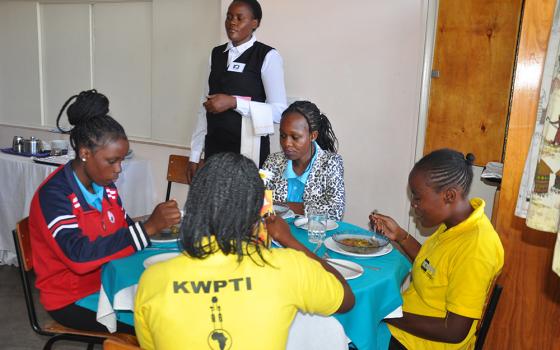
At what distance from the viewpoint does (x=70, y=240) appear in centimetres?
190

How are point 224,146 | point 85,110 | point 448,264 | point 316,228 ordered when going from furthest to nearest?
point 224,146 < point 85,110 < point 316,228 < point 448,264

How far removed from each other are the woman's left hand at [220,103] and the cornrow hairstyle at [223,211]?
2013mm

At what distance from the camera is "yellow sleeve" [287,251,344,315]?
1304 millimetres

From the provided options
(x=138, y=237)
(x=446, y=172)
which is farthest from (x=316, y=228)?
(x=138, y=237)

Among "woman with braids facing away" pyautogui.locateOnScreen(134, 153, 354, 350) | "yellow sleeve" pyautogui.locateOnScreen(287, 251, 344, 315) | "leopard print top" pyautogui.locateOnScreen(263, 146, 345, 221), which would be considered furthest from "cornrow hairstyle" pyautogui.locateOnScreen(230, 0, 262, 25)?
"yellow sleeve" pyautogui.locateOnScreen(287, 251, 344, 315)

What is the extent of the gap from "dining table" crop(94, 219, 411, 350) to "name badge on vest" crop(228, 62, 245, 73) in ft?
5.70

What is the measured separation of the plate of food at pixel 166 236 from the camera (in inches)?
84.4

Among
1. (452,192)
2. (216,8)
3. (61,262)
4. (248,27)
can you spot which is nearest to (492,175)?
(452,192)

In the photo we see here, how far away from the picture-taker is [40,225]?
6.40ft

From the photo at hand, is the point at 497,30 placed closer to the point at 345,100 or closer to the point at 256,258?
the point at 345,100

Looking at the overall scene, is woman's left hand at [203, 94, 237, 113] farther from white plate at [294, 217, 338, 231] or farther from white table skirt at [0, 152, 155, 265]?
white table skirt at [0, 152, 155, 265]

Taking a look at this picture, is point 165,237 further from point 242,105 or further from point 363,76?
point 363,76

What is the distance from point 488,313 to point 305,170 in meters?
1.31

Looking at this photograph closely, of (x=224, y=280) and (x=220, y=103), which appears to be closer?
(x=224, y=280)
